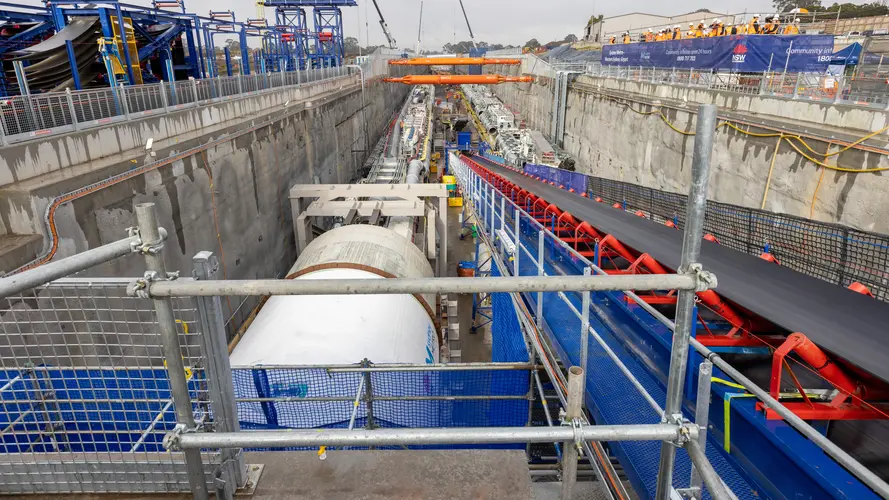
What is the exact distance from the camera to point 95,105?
9.04m

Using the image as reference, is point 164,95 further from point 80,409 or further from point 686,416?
point 686,416

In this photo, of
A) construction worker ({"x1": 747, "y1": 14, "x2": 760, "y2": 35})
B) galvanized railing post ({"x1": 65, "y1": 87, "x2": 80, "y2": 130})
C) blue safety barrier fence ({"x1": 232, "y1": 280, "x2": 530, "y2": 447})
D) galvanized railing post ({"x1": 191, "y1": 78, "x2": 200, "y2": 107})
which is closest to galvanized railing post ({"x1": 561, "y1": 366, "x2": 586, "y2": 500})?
blue safety barrier fence ({"x1": 232, "y1": 280, "x2": 530, "y2": 447})

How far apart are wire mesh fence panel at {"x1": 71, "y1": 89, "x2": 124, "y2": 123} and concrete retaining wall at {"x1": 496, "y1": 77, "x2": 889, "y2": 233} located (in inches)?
587

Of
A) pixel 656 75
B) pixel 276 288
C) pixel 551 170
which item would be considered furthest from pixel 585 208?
pixel 656 75

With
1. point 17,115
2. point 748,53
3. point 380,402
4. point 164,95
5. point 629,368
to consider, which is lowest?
point 380,402

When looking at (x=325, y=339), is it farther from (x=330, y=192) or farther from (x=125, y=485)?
(x=330, y=192)

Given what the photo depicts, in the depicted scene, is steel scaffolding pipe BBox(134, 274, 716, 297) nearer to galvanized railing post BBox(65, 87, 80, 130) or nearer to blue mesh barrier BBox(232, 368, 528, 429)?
blue mesh barrier BBox(232, 368, 528, 429)

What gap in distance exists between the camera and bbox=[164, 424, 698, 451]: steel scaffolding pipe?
1.92 m

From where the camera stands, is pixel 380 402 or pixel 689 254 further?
pixel 380 402

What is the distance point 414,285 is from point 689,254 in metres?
1.03

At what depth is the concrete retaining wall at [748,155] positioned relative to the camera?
10.5 metres

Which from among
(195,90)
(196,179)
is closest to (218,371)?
(196,179)

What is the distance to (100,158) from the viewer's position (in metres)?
8.73

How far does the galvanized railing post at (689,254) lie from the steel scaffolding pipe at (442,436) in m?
0.15
